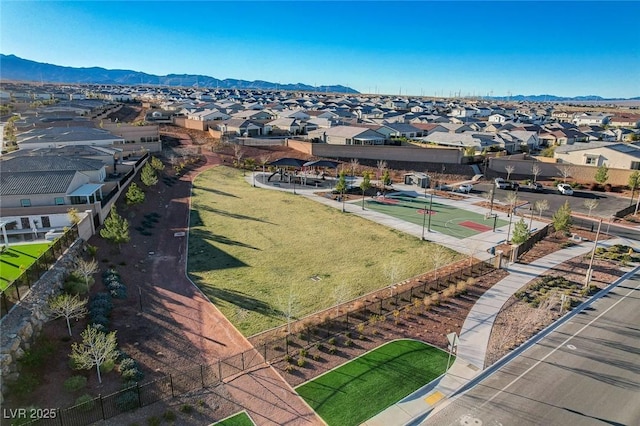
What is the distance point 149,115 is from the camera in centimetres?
11481

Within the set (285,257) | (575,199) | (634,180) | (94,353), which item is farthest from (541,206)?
(94,353)

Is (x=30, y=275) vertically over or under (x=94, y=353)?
over

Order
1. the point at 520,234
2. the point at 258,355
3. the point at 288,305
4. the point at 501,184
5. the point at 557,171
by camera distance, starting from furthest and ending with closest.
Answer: the point at 557,171 < the point at 501,184 < the point at 520,234 < the point at 288,305 < the point at 258,355

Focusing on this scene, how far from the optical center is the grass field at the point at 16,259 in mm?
25066

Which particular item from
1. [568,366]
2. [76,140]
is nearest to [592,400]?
[568,366]

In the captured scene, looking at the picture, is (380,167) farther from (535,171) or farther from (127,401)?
(127,401)

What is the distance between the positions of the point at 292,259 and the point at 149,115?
99.0 m

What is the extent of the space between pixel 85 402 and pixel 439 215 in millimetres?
39198

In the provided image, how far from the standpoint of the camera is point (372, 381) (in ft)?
63.0

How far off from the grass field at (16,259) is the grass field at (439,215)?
34412 millimetres

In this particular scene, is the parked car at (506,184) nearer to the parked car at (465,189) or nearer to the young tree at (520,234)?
the parked car at (465,189)

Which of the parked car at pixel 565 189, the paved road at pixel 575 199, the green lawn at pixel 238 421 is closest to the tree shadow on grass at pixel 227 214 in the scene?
the green lawn at pixel 238 421

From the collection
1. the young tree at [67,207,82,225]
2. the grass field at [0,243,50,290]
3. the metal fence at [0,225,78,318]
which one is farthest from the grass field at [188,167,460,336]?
the grass field at [0,243,50,290]

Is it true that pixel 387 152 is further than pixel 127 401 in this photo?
Yes
